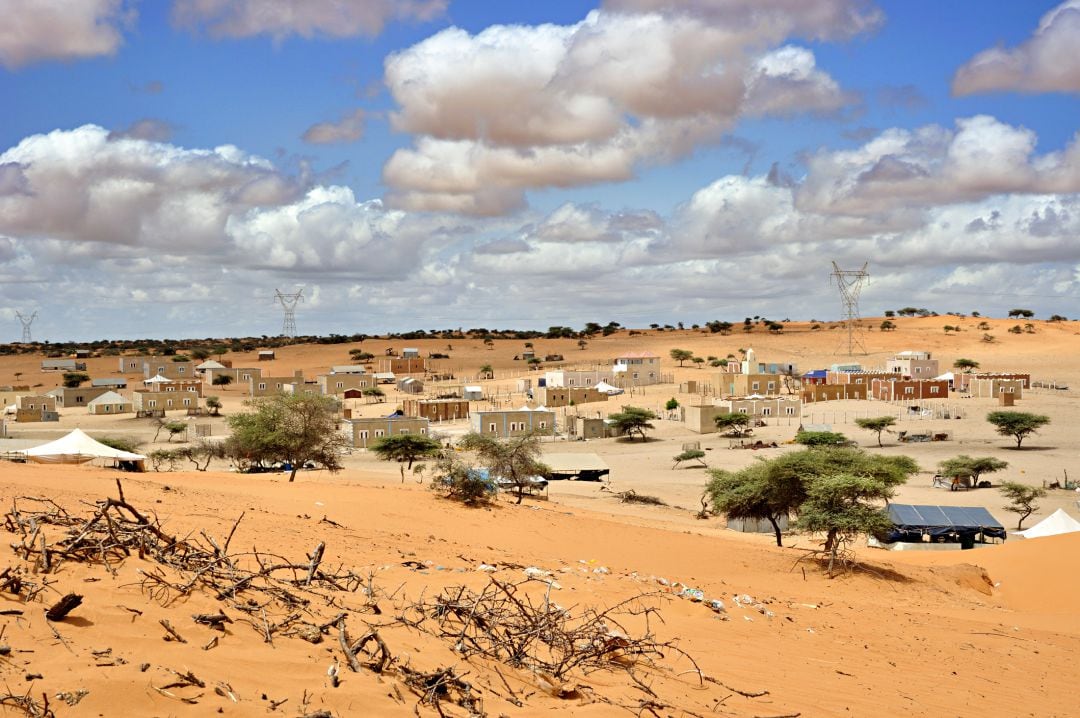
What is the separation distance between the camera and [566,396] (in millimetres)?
83250

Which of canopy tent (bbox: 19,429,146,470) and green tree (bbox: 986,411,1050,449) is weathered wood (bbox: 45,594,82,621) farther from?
green tree (bbox: 986,411,1050,449)

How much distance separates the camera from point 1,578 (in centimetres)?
629

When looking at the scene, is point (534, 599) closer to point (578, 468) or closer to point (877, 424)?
point (578, 468)

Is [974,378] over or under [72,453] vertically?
over

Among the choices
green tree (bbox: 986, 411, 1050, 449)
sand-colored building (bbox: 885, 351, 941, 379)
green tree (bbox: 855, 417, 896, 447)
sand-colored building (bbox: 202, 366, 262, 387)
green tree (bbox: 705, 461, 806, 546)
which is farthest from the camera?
sand-colored building (bbox: 202, 366, 262, 387)

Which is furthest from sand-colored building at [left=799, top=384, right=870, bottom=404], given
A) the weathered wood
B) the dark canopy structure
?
the weathered wood

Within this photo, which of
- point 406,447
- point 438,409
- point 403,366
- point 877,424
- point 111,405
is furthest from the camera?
point 403,366

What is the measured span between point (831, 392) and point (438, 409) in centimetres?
3404

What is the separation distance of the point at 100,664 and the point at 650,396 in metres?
84.0

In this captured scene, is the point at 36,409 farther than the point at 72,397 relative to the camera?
No

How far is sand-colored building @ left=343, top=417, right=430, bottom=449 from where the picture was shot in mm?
62188

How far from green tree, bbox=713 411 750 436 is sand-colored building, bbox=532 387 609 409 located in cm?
1785

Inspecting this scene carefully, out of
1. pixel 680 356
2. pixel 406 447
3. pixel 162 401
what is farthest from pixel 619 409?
pixel 680 356

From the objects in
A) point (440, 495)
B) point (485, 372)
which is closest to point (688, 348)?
point (485, 372)
